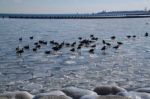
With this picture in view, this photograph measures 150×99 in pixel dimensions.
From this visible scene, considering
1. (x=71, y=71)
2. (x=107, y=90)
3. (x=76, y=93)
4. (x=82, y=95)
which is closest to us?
(x=82, y=95)

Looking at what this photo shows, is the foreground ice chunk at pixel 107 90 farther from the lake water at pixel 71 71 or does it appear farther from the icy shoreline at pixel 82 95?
the lake water at pixel 71 71

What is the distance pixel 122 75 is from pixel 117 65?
3962 millimetres

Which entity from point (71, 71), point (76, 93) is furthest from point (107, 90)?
point (71, 71)

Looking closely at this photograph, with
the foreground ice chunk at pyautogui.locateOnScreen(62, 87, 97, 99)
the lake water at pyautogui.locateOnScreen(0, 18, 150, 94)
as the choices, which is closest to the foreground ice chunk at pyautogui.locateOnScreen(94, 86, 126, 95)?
the foreground ice chunk at pyautogui.locateOnScreen(62, 87, 97, 99)

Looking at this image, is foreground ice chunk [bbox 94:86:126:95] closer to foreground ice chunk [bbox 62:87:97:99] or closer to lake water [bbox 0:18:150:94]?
foreground ice chunk [bbox 62:87:97:99]

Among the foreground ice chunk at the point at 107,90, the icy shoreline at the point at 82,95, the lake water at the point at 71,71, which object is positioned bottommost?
the lake water at the point at 71,71

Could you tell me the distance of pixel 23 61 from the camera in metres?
26.9

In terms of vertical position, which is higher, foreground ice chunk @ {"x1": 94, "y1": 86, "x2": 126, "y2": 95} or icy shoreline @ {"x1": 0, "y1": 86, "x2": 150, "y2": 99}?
icy shoreline @ {"x1": 0, "y1": 86, "x2": 150, "y2": 99}

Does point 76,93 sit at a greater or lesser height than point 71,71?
greater

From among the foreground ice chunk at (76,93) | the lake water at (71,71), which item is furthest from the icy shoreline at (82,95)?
the lake water at (71,71)

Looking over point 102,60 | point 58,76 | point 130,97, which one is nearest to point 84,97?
point 130,97

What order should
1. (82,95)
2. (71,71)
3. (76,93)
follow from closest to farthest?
1. (82,95)
2. (76,93)
3. (71,71)

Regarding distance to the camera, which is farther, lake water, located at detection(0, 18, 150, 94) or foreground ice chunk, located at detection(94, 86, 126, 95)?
lake water, located at detection(0, 18, 150, 94)

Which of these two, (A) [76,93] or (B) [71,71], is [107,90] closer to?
(A) [76,93]
